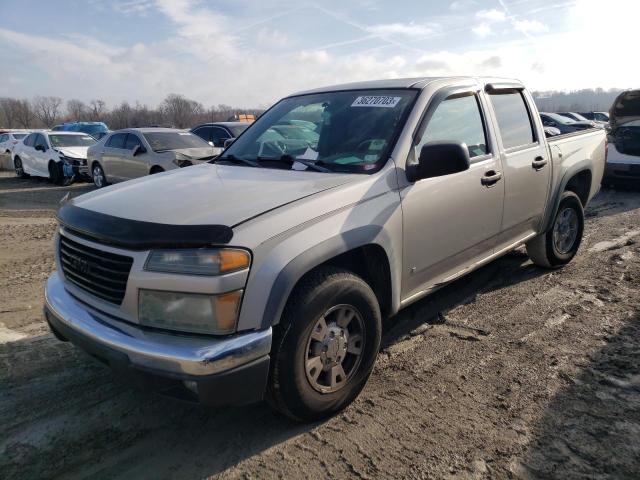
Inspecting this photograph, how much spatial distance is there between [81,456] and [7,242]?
19.2 feet

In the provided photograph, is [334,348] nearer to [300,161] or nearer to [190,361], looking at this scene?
[190,361]

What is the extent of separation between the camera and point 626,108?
11.4 metres

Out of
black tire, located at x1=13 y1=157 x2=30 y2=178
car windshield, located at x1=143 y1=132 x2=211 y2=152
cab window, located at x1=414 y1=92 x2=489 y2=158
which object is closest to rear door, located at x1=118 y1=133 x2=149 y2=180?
car windshield, located at x1=143 y1=132 x2=211 y2=152

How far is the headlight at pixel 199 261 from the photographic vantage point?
228cm

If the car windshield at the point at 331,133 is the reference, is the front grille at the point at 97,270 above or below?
below

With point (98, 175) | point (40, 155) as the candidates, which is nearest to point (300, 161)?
point (98, 175)

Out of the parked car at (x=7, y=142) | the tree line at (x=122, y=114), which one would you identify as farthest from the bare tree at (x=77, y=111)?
the parked car at (x=7, y=142)

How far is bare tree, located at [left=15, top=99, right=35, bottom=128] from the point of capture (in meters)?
76.9

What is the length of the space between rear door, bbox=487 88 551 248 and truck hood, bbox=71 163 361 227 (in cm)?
175

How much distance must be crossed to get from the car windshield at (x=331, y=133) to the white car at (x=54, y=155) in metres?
12.1

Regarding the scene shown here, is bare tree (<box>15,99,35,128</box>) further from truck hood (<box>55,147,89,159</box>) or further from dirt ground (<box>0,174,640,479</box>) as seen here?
dirt ground (<box>0,174,640,479</box>)

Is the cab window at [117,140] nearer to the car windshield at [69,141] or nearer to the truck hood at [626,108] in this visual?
the car windshield at [69,141]

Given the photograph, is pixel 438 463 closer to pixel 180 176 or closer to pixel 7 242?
pixel 180 176

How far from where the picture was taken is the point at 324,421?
2850 mm
